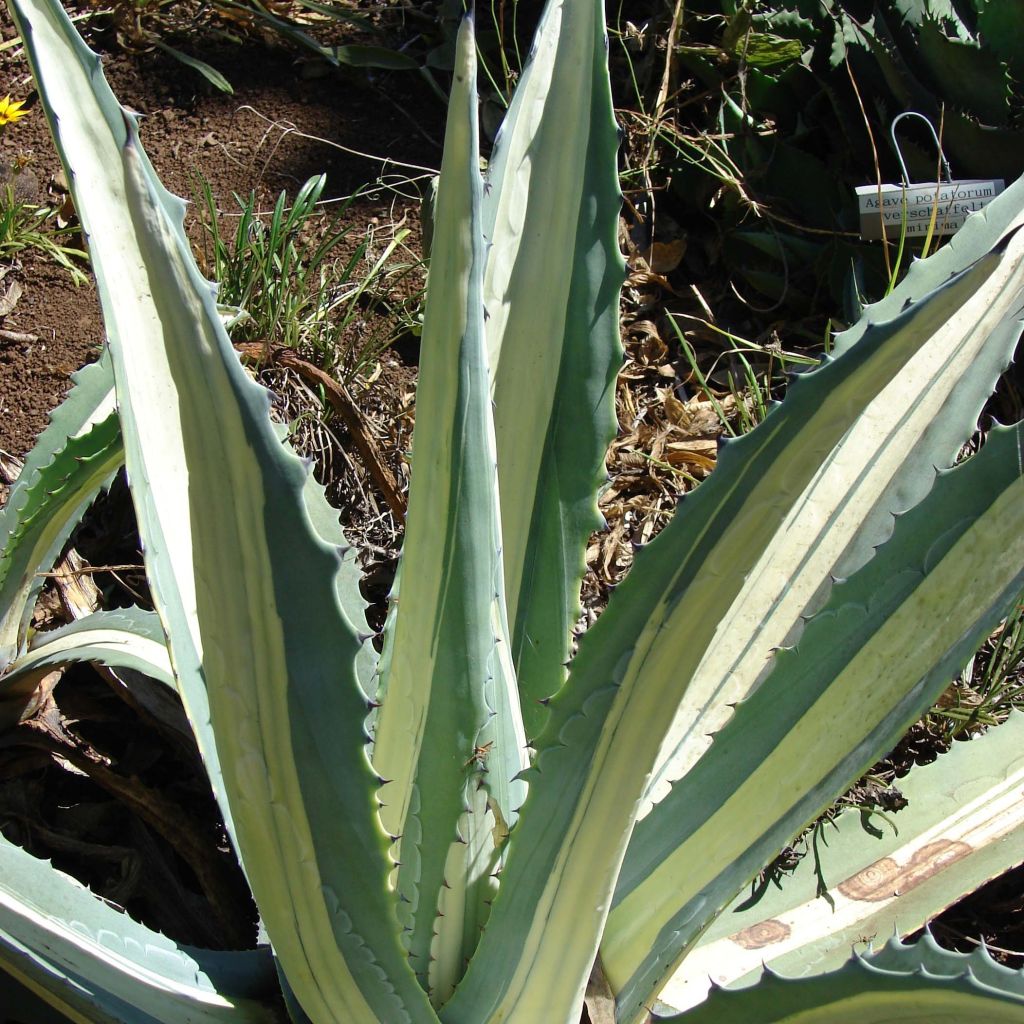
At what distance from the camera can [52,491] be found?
114cm

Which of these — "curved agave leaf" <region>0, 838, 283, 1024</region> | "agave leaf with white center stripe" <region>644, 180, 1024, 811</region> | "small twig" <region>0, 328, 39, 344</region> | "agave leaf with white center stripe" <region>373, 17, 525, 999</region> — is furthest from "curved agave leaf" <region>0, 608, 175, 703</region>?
"small twig" <region>0, 328, 39, 344</region>

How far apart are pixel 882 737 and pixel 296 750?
0.40 m

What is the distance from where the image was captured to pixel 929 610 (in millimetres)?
783

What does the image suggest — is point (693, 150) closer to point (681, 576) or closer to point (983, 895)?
point (983, 895)

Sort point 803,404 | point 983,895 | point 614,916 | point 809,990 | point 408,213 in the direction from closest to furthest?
point 803,404, point 809,990, point 614,916, point 983,895, point 408,213

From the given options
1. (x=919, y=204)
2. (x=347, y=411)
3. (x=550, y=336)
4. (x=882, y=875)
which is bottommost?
(x=882, y=875)

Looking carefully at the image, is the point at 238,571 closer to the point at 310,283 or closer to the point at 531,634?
the point at 531,634

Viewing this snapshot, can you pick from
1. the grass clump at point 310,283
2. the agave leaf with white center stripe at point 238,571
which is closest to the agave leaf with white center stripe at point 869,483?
the agave leaf with white center stripe at point 238,571

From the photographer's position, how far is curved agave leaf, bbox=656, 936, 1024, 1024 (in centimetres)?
69

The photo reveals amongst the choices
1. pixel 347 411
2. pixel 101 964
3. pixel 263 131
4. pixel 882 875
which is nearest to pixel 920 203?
pixel 347 411

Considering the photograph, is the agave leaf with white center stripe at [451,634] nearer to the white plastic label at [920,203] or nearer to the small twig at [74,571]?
A: the small twig at [74,571]

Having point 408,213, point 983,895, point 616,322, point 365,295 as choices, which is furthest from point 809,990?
point 408,213

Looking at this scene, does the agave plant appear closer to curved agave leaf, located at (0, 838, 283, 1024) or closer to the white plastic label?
curved agave leaf, located at (0, 838, 283, 1024)

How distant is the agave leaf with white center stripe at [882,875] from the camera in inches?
41.4
